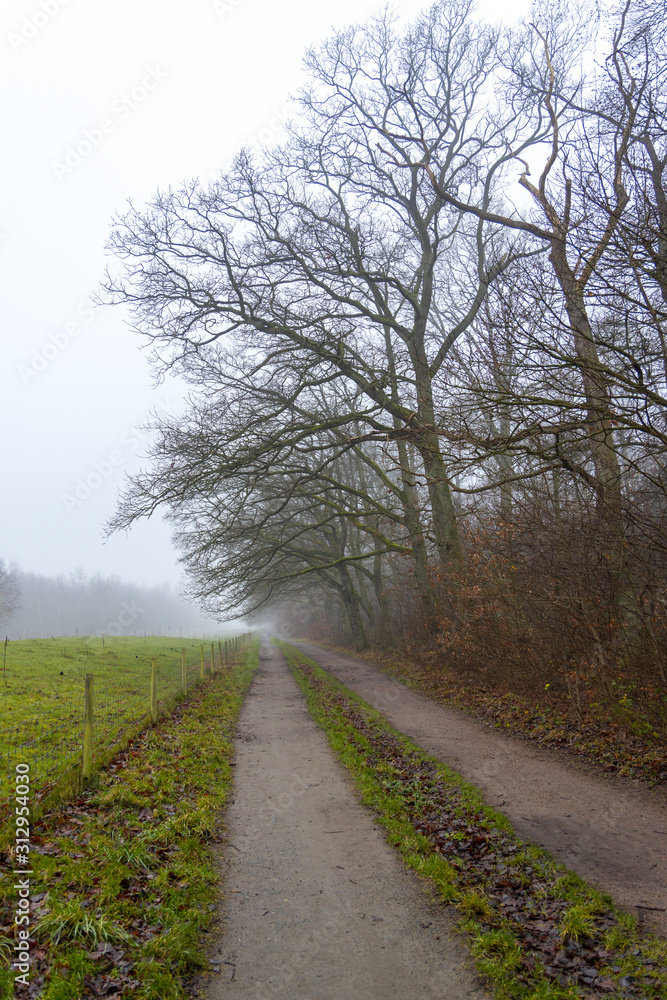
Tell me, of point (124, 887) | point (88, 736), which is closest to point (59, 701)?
point (88, 736)

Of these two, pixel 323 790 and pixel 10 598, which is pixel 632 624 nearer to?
pixel 323 790

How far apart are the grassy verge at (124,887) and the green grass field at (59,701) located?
0.75 meters

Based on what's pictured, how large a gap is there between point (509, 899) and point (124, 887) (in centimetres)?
293

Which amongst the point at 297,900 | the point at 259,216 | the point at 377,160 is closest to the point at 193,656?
the point at 259,216

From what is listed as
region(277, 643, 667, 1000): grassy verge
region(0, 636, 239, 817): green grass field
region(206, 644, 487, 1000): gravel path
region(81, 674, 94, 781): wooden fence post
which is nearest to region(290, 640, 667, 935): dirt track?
region(277, 643, 667, 1000): grassy verge

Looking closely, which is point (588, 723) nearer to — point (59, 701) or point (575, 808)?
point (575, 808)

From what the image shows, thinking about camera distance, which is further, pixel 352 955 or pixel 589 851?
pixel 589 851

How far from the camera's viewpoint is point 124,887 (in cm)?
442

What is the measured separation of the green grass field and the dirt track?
15.9 ft

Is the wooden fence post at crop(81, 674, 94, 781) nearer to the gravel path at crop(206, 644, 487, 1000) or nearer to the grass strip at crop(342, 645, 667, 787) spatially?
the gravel path at crop(206, 644, 487, 1000)

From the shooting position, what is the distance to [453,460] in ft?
26.6

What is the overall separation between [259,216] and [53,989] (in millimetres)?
14999

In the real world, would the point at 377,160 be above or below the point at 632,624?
above

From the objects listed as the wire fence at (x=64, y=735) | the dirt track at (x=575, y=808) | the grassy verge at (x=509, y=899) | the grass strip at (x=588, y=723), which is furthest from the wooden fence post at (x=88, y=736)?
the grass strip at (x=588, y=723)
